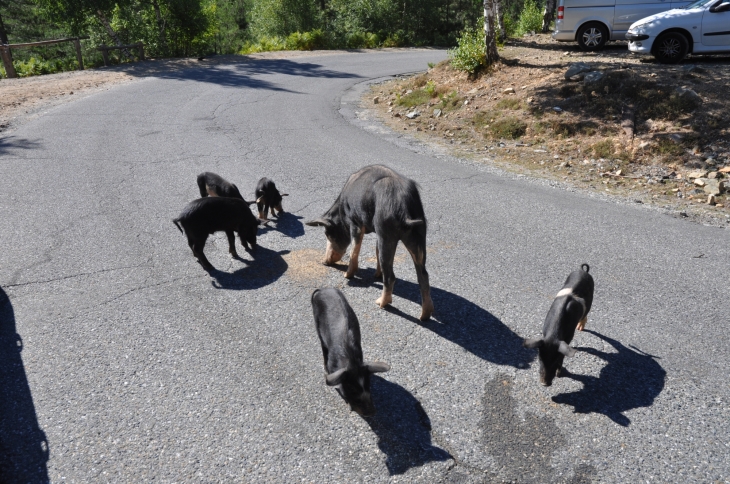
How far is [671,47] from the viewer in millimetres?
13273

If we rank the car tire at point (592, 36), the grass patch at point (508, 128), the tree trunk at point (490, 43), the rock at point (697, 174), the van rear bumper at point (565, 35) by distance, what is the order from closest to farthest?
the rock at point (697, 174)
the grass patch at point (508, 128)
the tree trunk at point (490, 43)
the car tire at point (592, 36)
the van rear bumper at point (565, 35)

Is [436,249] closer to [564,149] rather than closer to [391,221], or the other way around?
[391,221]

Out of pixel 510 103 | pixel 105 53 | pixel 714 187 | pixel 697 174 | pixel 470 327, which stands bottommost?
pixel 470 327

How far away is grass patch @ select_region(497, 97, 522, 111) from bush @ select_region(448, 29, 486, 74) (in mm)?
2412

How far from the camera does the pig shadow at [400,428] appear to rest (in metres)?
3.78

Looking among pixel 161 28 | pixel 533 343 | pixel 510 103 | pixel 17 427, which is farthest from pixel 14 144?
pixel 161 28

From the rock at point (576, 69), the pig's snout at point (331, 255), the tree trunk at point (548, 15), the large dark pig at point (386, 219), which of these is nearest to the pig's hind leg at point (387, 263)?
the large dark pig at point (386, 219)

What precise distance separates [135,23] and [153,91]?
10.8 meters

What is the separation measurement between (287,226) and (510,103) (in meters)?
7.52

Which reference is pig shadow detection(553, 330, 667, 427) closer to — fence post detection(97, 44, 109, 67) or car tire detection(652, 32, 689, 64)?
car tire detection(652, 32, 689, 64)

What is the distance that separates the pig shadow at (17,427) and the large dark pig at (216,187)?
3218mm

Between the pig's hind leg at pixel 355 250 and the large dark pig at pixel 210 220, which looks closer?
the pig's hind leg at pixel 355 250

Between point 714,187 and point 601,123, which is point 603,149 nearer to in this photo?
point 601,123

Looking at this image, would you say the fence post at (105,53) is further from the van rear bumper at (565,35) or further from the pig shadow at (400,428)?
the pig shadow at (400,428)
